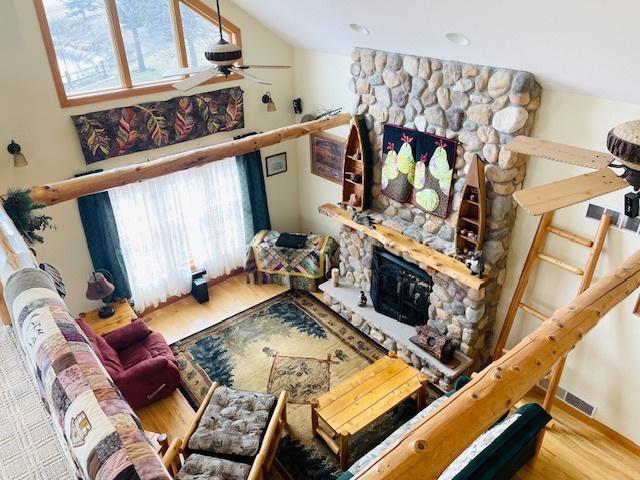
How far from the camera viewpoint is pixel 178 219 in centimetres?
602

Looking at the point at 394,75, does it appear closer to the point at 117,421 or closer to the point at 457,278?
the point at 457,278

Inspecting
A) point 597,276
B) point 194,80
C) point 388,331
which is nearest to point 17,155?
point 194,80

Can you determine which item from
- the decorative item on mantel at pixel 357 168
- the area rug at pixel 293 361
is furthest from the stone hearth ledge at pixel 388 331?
the decorative item on mantel at pixel 357 168

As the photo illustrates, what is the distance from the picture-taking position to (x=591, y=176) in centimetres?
206

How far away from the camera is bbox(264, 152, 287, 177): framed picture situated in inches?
266

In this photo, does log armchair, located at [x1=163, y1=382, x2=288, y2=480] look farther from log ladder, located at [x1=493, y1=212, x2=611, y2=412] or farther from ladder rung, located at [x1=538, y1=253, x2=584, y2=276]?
ladder rung, located at [x1=538, y1=253, x2=584, y2=276]

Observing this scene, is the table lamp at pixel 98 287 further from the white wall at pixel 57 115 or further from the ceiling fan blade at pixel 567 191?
the ceiling fan blade at pixel 567 191

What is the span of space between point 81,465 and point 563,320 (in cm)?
203

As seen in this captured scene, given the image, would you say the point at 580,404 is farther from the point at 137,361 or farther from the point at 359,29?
the point at 137,361

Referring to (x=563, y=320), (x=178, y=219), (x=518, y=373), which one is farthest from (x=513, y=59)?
(x=178, y=219)

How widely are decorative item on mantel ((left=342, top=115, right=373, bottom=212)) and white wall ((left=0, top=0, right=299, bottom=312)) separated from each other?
157cm

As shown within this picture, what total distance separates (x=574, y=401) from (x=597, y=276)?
1332 mm

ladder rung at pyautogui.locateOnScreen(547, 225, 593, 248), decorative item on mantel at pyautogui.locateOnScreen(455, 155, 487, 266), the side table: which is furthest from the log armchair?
ladder rung at pyautogui.locateOnScreen(547, 225, 593, 248)

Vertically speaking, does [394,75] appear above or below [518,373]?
above
